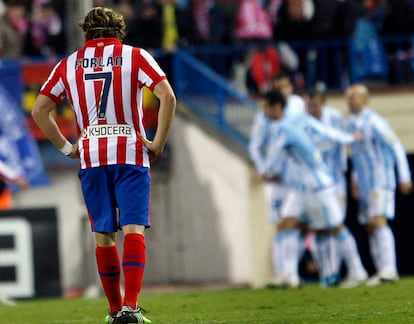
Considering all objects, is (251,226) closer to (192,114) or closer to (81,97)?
(192,114)

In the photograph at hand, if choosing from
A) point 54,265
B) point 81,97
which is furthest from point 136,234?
point 54,265

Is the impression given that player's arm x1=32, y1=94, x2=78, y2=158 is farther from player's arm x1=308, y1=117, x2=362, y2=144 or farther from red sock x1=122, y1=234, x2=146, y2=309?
player's arm x1=308, y1=117, x2=362, y2=144

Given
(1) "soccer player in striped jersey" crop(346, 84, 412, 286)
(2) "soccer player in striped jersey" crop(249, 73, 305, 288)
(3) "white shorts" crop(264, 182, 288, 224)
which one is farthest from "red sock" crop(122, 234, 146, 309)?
(3) "white shorts" crop(264, 182, 288, 224)

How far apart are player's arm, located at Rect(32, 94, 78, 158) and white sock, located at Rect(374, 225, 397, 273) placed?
7.72 metres

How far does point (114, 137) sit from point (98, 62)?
1.77ft

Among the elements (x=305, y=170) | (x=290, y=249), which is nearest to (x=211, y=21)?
(x=305, y=170)

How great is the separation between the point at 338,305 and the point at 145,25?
1060cm

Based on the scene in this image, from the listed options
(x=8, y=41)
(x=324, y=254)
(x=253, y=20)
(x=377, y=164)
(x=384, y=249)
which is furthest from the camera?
(x=253, y=20)

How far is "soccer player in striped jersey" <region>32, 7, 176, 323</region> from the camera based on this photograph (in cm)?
1047

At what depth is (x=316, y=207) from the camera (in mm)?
17438

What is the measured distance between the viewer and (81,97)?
10.7 m

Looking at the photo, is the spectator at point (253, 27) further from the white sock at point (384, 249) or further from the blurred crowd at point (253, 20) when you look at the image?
the white sock at point (384, 249)

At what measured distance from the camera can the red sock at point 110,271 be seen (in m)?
10.7

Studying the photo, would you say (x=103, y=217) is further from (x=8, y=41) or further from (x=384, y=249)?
(x=8, y=41)
